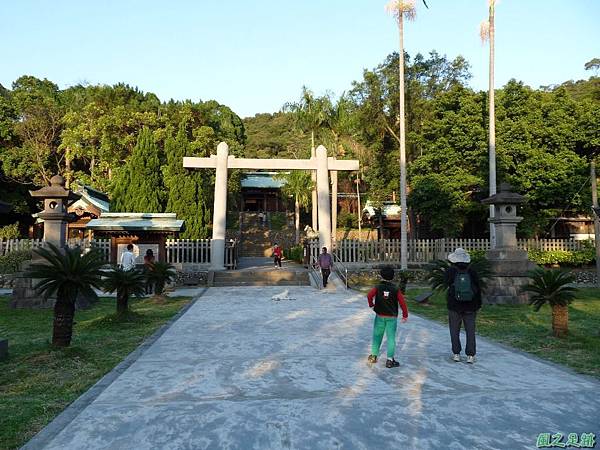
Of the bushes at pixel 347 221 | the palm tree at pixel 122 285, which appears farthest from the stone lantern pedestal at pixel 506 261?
the bushes at pixel 347 221

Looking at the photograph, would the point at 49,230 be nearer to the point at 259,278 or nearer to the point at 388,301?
the point at 259,278

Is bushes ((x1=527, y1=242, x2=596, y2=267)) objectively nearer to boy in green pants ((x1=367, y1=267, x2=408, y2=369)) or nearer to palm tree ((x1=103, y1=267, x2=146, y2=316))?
boy in green pants ((x1=367, y1=267, x2=408, y2=369))

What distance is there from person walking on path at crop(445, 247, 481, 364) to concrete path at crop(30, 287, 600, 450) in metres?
0.27

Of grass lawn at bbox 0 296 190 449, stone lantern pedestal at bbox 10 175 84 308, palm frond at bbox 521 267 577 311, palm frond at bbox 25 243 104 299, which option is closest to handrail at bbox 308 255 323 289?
grass lawn at bbox 0 296 190 449

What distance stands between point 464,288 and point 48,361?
587 cm

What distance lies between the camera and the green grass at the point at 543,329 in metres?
6.55

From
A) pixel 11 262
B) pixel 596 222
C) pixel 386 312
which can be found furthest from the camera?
pixel 11 262

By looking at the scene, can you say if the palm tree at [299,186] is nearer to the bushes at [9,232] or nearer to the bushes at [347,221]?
the bushes at [347,221]

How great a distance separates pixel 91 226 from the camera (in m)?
17.3

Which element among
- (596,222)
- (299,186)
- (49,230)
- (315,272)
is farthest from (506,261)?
(299,186)

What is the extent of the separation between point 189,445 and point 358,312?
8.21 meters

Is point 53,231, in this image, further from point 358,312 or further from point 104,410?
point 104,410

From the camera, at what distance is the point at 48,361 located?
6.20 metres

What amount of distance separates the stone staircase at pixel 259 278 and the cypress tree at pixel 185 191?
25.8 feet
